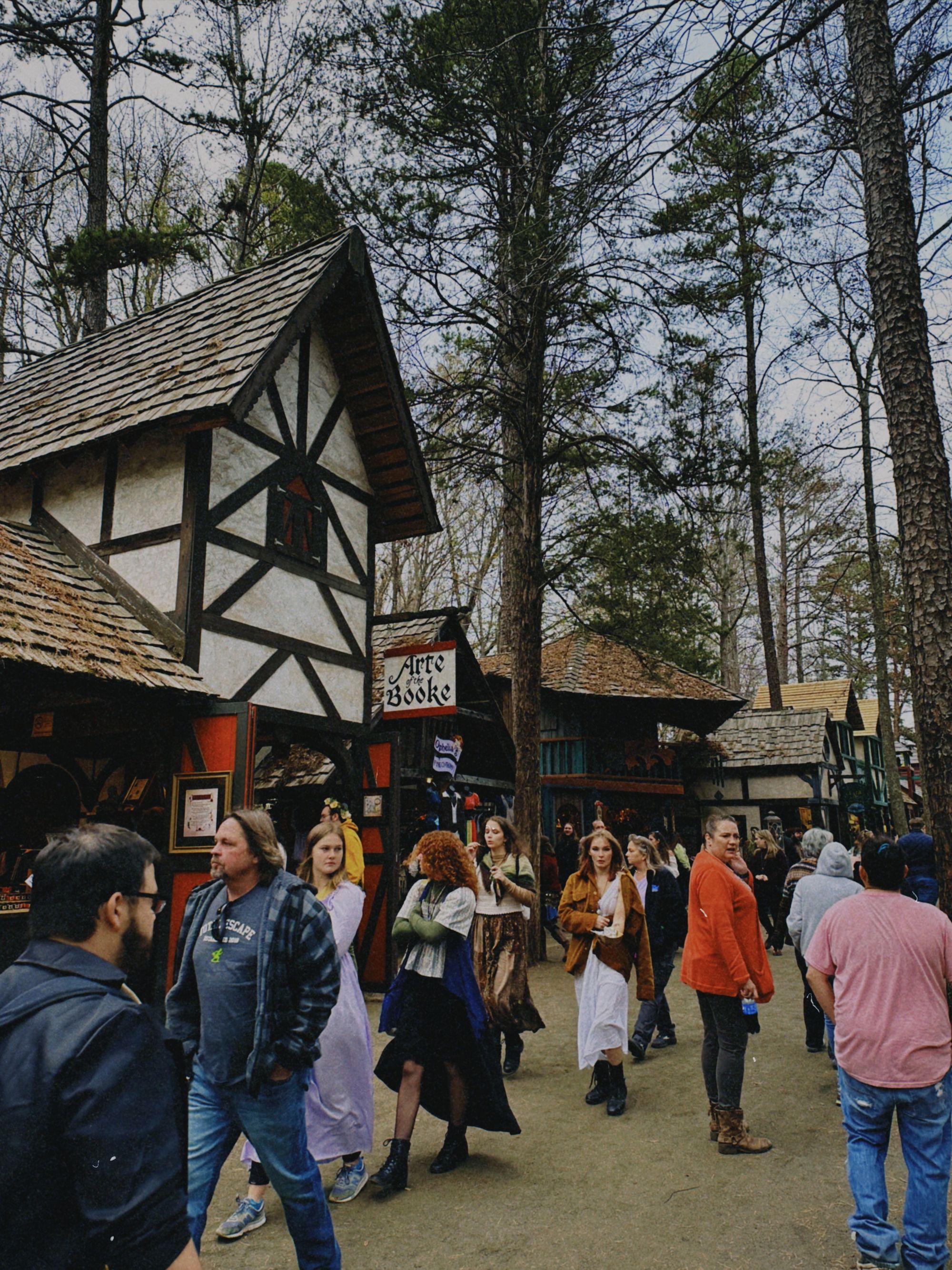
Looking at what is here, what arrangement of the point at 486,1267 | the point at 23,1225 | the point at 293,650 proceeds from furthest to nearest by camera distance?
the point at 293,650
the point at 486,1267
the point at 23,1225

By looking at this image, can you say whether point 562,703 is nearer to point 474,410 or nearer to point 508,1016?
point 474,410

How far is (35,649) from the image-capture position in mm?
6707

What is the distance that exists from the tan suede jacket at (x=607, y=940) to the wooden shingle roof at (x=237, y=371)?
5.00 m

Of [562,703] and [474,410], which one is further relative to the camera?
[562,703]

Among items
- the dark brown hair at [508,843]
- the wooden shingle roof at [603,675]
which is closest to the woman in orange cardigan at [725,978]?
the dark brown hair at [508,843]

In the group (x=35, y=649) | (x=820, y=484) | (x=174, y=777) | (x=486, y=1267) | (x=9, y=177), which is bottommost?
(x=486, y=1267)

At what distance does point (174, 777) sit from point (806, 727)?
21.7 metres

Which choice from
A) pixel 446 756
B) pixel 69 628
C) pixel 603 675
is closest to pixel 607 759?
pixel 603 675

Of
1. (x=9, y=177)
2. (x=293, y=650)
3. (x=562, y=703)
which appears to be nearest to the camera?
(x=293, y=650)

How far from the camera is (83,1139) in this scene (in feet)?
5.57

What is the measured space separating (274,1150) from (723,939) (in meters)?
2.84

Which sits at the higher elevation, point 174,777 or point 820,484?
point 820,484

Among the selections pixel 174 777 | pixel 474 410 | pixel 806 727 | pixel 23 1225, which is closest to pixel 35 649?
pixel 174 777

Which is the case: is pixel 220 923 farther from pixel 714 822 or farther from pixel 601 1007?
pixel 601 1007
